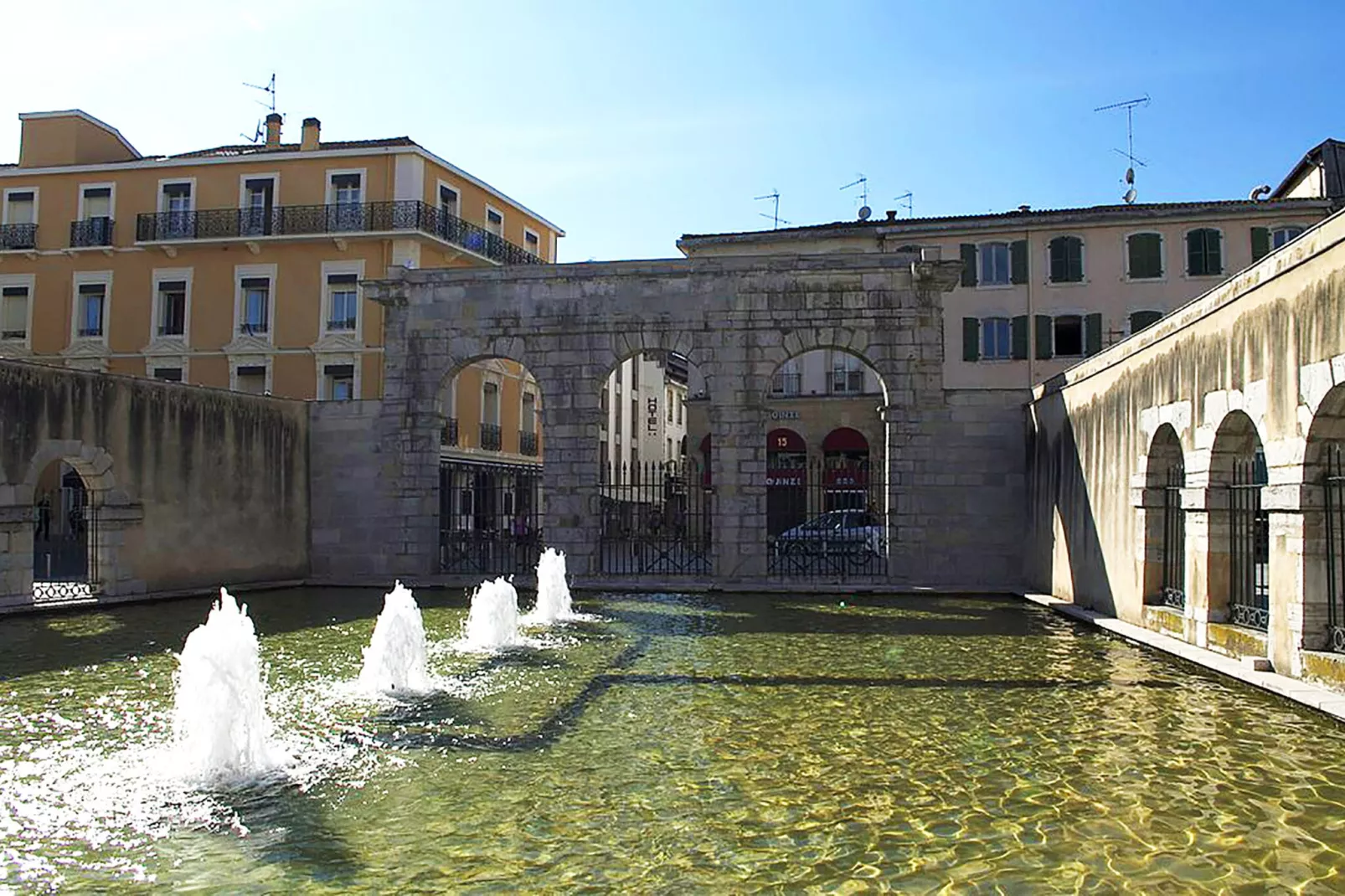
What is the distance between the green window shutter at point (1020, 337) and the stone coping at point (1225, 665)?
1945 cm

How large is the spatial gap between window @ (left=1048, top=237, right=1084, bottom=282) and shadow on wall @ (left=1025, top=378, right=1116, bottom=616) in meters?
16.3

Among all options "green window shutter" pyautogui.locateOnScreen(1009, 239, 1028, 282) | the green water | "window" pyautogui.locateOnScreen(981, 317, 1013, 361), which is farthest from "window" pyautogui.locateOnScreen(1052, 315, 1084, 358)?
the green water

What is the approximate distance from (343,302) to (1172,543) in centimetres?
2790

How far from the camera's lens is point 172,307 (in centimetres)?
3628

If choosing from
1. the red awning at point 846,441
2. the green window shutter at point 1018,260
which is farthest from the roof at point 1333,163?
the red awning at point 846,441

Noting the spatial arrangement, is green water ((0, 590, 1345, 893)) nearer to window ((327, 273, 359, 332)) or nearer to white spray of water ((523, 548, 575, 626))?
white spray of water ((523, 548, 575, 626))

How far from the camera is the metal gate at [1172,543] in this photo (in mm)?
13469

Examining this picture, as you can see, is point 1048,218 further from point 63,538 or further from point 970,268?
point 63,538

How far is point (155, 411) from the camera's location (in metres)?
18.5

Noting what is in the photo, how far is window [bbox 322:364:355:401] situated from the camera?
34625 mm

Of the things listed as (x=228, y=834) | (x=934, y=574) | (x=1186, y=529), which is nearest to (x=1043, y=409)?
(x=934, y=574)

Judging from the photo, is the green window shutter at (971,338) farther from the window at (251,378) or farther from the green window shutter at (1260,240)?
the window at (251,378)

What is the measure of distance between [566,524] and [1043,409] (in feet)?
29.8

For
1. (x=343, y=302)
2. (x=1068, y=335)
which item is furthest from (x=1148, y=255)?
(x=343, y=302)
